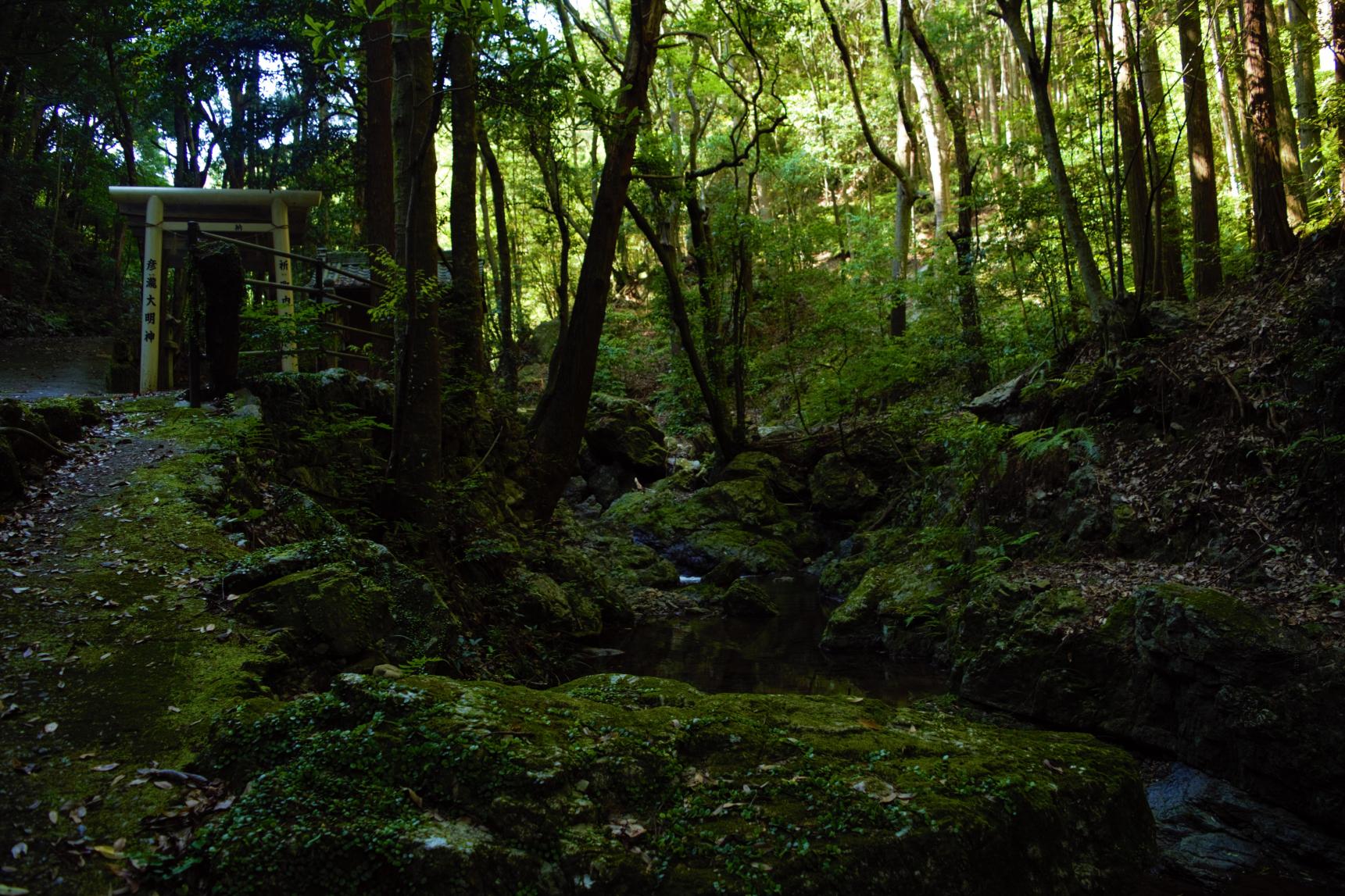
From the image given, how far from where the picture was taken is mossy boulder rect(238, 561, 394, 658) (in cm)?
412

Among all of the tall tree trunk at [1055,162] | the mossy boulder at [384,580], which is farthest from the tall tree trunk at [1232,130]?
the mossy boulder at [384,580]

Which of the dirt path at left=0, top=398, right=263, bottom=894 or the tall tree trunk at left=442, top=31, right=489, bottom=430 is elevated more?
the tall tree trunk at left=442, top=31, right=489, bottom=430

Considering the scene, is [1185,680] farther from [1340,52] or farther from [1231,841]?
[1340,52]

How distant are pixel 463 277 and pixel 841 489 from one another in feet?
26.9

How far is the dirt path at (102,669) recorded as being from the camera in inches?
97.8

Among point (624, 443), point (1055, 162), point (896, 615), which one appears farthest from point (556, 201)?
point (896, 615)

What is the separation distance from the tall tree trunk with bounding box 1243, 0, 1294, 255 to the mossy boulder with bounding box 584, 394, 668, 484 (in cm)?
1243

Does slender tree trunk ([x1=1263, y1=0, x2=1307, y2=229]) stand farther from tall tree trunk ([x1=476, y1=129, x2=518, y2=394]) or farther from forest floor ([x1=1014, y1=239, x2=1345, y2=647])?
tall tree trunk ([x1=476, y1=129, x2=518, y2=394])

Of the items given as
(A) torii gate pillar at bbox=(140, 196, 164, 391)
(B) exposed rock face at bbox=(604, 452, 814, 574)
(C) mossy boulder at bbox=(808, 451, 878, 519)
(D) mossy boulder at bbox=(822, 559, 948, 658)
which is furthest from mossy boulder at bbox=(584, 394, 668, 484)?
(A) torii gate pillar at bbox=(140, 196, 164, 391)

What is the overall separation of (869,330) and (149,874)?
621 inches

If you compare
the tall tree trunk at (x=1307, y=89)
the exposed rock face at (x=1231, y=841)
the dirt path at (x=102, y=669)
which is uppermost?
the tall tree trunk at (x=1307, y=89)

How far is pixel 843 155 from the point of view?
30406 mm

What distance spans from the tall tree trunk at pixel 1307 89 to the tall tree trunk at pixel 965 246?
15.4 ft

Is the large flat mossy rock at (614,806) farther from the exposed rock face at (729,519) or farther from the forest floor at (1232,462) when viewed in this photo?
the exposed rock face at (729,519)
